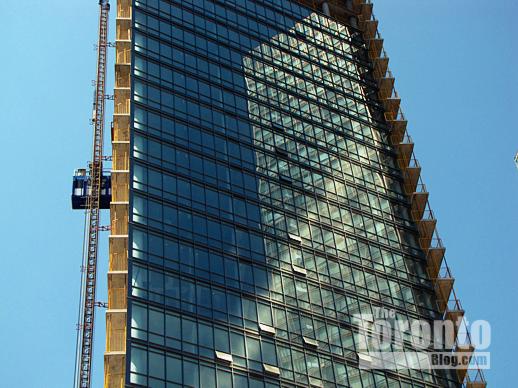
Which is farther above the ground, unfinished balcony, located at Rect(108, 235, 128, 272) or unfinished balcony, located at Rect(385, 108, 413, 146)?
unfinished balcony, located at Rect(385, 108, 413, 146)

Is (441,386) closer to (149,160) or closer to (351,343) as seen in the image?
(351,343)

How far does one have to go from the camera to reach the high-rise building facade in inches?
2643

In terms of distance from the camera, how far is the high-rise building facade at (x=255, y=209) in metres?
67.1

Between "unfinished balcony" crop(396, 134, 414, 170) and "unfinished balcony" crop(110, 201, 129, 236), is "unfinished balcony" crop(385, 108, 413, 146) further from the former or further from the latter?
"unfinished balcony" crop(110, 201, 129, 236)

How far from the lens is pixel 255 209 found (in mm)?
79000

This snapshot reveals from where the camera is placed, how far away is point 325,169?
3509 inches

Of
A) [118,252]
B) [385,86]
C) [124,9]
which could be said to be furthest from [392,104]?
[118,252]

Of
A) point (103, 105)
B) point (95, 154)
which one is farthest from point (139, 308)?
point (103, 105)

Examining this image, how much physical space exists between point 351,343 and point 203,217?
1421 cm

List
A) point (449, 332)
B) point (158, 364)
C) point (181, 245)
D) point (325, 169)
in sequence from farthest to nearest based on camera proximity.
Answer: point (325, 169)
point (449, 332)
point (181, 245)
point (158, 364)

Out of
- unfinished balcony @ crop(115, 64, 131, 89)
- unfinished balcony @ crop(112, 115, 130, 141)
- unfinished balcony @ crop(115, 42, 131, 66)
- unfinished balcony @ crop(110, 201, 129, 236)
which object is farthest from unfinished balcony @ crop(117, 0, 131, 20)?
unfinished balcony @ crop(110, 201, 129, 236)

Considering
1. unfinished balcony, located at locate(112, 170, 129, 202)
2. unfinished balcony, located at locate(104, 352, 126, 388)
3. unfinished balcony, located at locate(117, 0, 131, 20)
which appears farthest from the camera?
unfinished balcony, located at locate(117, 0, 131, 20)

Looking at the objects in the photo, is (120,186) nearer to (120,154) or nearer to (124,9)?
(120,154)

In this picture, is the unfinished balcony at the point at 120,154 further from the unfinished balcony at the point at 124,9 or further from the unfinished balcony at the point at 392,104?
the unfinished balcony at the point at 392,104
